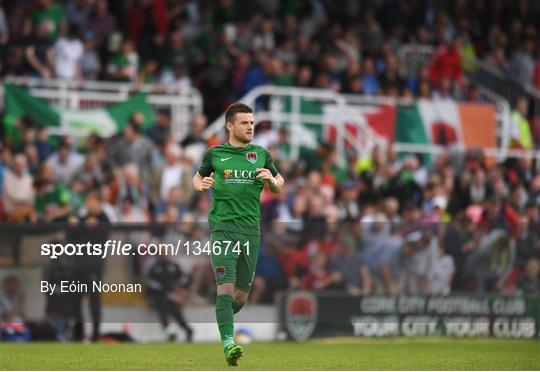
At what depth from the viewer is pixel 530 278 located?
19766 mm

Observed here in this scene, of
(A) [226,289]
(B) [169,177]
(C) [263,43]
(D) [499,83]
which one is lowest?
(A) [226,289]

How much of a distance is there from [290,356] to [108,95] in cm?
946

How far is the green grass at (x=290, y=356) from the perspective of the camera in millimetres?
13086

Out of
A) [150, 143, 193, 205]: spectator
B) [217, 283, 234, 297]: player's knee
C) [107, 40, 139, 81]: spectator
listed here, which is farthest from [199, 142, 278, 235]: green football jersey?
[107, 40, 139, 81]: spectator

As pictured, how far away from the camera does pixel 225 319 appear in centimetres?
1245

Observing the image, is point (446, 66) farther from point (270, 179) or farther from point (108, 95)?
point (270, 179)

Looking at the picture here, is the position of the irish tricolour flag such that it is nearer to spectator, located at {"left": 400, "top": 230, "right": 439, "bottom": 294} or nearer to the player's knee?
spectator, located at {"left": 400, "top": 230, "right": 439, "bottom": 294}

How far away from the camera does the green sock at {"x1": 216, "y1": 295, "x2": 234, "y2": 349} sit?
12398 mm

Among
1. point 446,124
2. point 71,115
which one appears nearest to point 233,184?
point 71,115

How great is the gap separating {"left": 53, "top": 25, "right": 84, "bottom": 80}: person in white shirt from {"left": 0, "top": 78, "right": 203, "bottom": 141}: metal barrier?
248 mm

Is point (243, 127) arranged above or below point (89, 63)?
below

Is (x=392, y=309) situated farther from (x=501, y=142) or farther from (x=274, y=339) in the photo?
(x=501, y=142)

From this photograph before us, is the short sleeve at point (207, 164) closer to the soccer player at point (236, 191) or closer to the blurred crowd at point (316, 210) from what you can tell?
the soccer player at point (236, 191)

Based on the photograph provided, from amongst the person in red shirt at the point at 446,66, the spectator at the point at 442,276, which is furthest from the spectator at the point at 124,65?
the spectator at the point at 442,276
